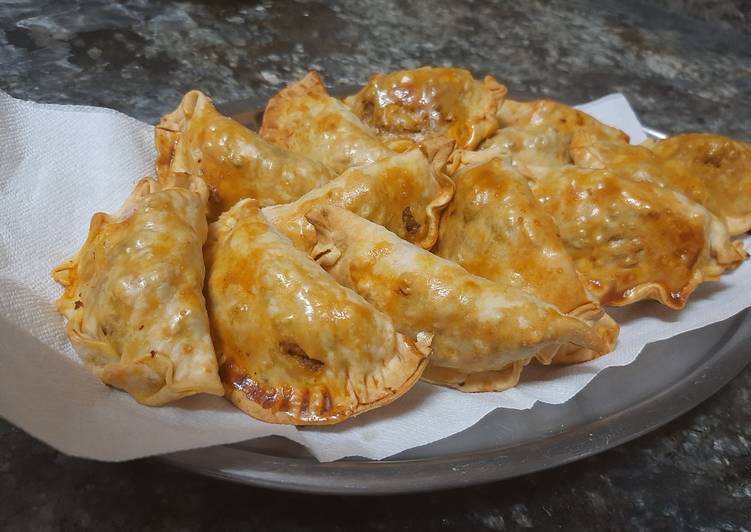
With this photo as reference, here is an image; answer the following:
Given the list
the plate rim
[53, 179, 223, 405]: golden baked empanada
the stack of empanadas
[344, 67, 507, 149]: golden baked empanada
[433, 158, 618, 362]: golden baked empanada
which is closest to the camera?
the plate rim

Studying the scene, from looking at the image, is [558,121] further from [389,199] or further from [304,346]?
[304,346]

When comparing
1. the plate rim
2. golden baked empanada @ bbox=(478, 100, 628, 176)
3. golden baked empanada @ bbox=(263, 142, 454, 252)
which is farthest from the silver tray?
golden baked empanada @ bbox=(478, 100, 628, 176)

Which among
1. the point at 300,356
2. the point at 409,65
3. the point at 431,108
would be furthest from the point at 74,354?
the point at 409,65

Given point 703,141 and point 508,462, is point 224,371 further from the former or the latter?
point 703,141

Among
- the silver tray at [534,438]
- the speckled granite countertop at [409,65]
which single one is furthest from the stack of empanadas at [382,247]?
the speckled granite countertop at [409,65]

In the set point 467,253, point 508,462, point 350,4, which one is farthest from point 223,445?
point 350,4

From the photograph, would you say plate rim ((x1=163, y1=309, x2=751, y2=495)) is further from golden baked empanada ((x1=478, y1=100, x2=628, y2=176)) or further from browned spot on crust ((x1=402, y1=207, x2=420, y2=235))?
golden baked empanada ((x1=478, y1=100, x2=628, y2=176))
